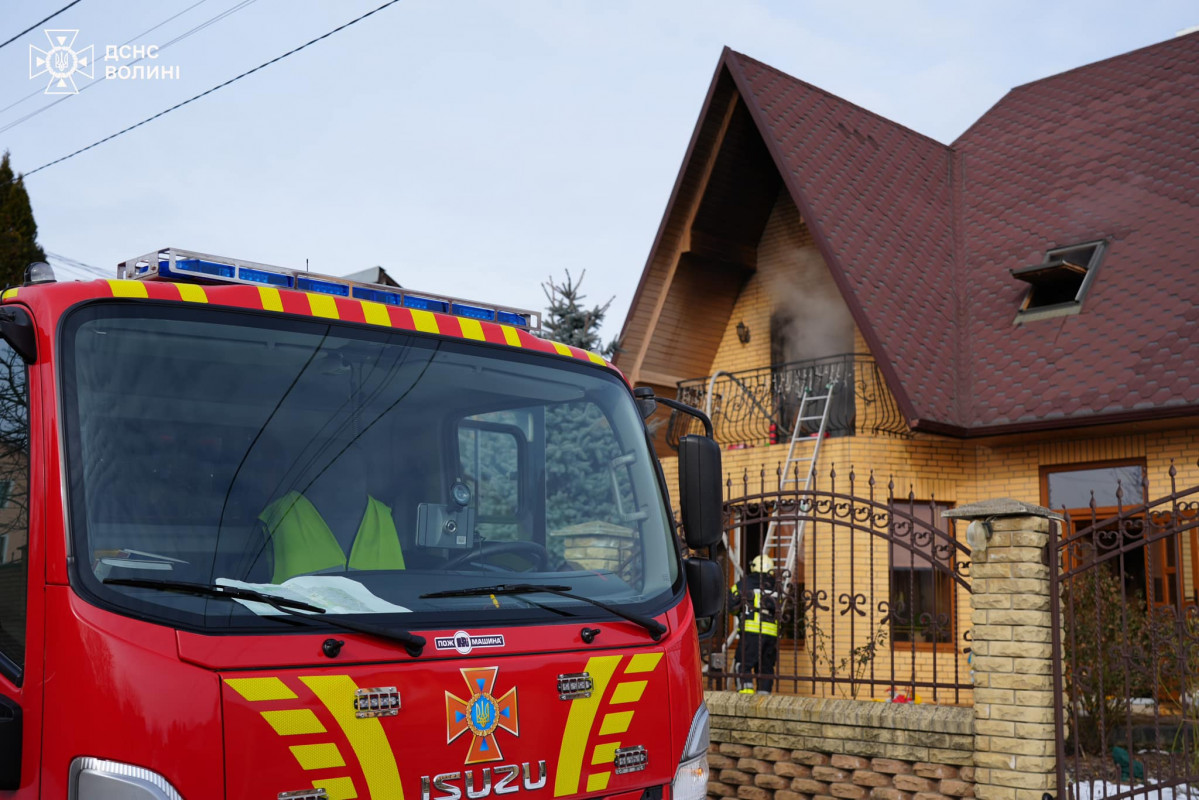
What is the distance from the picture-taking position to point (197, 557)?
10.3 feet

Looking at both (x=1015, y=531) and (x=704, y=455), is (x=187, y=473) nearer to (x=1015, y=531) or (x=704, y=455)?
(x=704, y=455)

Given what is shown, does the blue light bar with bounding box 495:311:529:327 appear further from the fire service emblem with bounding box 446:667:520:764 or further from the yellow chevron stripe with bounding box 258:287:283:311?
the fire service emblem with bounding box 446:667:520:764

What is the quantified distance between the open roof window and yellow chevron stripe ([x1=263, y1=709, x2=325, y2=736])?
41.9ft

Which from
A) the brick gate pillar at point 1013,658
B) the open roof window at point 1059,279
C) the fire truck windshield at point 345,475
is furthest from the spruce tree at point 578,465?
the open roof window at point 1059,279

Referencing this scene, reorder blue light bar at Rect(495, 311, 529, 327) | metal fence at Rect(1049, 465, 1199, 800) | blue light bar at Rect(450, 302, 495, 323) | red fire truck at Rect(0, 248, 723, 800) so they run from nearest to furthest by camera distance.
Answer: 1. red fire truck at Rect(0, 248, 723, 800)
2. blue light bar at Rect(450, 302, 495, 323)
3. blue light bar at Rect(495, 311, 529, 327)
4. metal fence at Rect(1049, 465, 1199, 800)

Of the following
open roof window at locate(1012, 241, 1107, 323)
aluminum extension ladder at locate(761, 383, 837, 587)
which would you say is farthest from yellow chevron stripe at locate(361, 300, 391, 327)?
open roof window at locate(1012, 241, 1107, 323)

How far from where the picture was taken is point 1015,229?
51.4ft

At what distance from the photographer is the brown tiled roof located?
13.2 meters

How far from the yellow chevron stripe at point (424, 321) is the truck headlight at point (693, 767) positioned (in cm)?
163

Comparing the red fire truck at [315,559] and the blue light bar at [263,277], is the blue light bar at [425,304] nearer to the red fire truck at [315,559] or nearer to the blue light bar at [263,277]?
the red fire truck at [315,559]

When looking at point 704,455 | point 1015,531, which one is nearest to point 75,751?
point 704,455

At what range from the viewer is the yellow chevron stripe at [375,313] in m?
3.89

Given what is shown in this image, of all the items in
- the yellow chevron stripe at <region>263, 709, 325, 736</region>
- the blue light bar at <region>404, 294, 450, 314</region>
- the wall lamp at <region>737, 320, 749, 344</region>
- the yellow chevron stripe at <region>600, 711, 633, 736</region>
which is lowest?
the yellow chevron stripe at <region>600, 711, 633, 736</region>

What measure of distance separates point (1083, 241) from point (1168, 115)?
2.43 m
